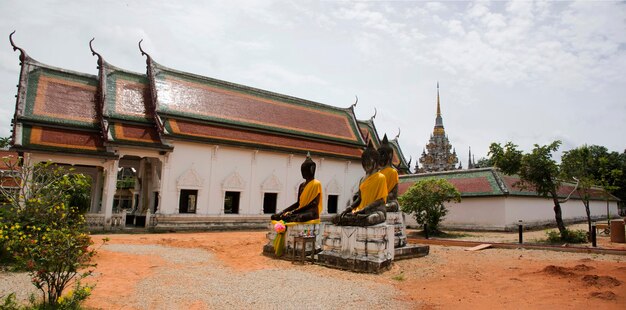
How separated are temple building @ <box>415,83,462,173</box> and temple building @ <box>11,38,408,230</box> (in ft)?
78.8

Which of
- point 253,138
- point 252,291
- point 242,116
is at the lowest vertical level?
point 252,291

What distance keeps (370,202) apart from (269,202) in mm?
12469

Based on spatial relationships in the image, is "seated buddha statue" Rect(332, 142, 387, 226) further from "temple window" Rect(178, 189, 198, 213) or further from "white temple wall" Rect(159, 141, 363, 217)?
"temple window" Rect(178, 189, 198, 213)

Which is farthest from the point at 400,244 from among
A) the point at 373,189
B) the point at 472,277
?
the point at 472,277

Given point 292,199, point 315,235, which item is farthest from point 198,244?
point 292,199

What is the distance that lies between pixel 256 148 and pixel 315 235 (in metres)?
10.6

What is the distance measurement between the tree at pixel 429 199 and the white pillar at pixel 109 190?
12.2 m

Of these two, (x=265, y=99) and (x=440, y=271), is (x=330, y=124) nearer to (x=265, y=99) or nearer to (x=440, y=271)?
(x=265, y=99)

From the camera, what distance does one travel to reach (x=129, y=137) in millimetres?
16297

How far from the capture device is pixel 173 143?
1738 centimetres

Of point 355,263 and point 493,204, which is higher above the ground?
point 493,204

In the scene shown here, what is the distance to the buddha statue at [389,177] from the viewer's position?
10453mm

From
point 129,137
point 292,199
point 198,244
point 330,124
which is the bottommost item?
point 198,244

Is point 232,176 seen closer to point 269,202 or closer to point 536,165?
point 269,202
